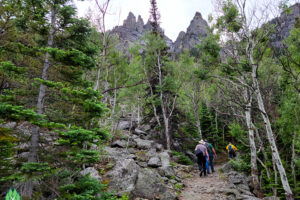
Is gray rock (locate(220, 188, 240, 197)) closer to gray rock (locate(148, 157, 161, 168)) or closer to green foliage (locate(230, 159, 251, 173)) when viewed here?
gray rock (locate(148, 157, 161, 168))

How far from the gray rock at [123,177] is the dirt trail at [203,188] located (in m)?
2.13

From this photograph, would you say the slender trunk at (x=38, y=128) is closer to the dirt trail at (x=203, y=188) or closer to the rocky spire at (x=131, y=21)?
the dirt trail at (x=203, y=188)

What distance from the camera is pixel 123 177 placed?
20.1 feet

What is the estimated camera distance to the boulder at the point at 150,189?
18.9ft

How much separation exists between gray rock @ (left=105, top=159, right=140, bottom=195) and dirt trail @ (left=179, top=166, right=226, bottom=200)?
2.13 m

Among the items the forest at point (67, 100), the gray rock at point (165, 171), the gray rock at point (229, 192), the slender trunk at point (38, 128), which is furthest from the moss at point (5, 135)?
the gray rock at point (229, 192)

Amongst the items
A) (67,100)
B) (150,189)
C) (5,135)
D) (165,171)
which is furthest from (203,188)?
(5,135)

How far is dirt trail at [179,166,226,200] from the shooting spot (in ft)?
21.2

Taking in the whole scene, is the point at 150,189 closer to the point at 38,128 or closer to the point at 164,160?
the point at 164,160

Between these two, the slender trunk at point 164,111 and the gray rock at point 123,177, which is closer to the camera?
the gray rock at point 123,177

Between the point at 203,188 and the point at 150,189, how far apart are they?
117 inches

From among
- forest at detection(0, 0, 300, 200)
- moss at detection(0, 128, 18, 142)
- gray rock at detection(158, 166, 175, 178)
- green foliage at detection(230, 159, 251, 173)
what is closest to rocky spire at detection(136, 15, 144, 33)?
forest at detection(0, 0, 300, 200)

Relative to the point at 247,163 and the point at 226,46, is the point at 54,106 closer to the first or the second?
the point at 226,46

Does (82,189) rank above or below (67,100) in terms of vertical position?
below
